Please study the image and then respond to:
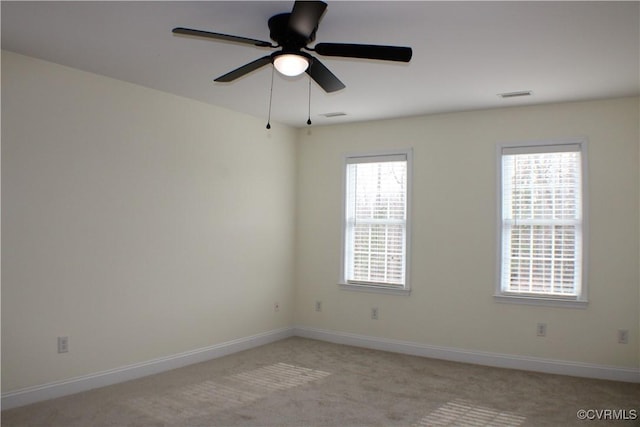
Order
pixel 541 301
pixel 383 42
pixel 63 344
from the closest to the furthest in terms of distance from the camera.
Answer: pixel 383 42 < pixel 63 344 < pixel 541 301

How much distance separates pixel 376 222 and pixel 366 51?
10.7ft

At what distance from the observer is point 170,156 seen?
4.68 metres

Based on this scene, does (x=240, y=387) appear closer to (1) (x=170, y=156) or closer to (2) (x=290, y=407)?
(2) (x=290, y=407)

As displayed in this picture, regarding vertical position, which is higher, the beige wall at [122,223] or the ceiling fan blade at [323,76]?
the ceiling fan blade at [323,76]

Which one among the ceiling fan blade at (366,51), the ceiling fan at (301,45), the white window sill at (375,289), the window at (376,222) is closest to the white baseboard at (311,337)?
the white window sill at (375,289)

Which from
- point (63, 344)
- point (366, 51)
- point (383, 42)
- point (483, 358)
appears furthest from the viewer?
point (483, 358)

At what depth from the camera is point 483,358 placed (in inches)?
197

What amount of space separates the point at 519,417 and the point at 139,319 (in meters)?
3.16

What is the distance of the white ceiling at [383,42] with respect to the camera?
282 cm

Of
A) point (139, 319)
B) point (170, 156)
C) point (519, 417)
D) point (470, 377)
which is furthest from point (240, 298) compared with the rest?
point (519, 417)

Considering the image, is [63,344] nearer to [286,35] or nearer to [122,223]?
[122,223]

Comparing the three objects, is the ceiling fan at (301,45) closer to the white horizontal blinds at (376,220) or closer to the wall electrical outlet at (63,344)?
the wall electrical outlet at (63,344)

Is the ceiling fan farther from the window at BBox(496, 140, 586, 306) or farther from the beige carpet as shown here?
the window at BBox(496, 140, 586, 306)

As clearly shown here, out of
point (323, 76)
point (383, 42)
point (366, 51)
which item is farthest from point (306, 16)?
point (383, 42)
